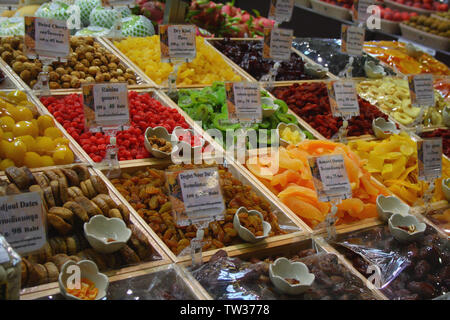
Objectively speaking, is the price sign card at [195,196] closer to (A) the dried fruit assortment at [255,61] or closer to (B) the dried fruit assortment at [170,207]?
(B) the dried fruit assortment at [170,207]

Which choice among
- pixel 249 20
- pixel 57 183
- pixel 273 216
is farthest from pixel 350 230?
pixel 249 20

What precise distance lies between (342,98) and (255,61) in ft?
3.98

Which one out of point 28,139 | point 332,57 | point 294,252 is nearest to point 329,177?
point 294,252

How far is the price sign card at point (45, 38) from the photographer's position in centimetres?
257

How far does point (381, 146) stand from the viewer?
9.50 feet

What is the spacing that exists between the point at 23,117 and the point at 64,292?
1.15m

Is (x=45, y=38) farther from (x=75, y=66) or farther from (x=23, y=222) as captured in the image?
(x=23, y=222)

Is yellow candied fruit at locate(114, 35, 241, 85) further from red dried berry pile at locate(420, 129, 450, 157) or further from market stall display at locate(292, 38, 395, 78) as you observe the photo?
red dried berry pile at locate(420, 129, 450, 157)

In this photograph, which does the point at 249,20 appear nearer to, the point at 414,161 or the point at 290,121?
the point at 290,121

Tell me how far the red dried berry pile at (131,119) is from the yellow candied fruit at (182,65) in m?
0.47

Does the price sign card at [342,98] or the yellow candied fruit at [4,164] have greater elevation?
the price sign card at [342,98]

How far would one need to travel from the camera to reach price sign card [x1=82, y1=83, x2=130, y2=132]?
7.06 feet

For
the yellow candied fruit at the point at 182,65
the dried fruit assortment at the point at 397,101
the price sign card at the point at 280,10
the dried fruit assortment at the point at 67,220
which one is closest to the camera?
the dried fruit assortment at the point at 67,220

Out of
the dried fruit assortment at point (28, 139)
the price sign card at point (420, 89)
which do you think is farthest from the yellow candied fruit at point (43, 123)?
the price sign card at point (420, 89)
